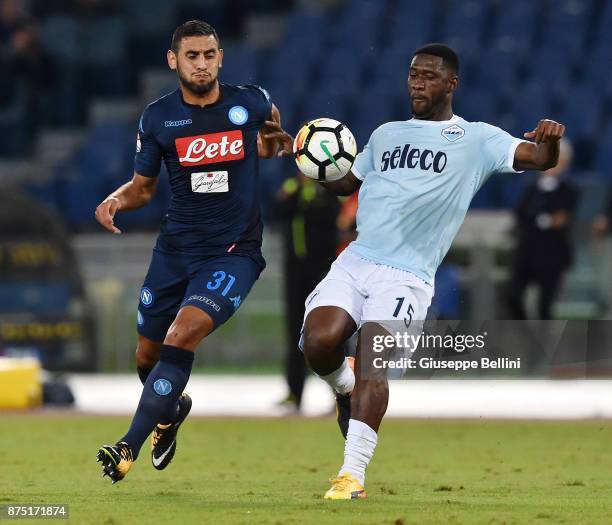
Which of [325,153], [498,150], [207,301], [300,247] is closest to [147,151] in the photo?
[207,301]

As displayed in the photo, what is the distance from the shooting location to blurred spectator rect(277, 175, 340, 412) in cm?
1273

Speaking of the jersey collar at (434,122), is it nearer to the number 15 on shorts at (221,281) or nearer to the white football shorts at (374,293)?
the white football shorts at (374,293)

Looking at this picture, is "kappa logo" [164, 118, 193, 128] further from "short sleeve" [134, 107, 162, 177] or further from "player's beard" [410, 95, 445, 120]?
"player's beard" [410, 95, 445, 120]

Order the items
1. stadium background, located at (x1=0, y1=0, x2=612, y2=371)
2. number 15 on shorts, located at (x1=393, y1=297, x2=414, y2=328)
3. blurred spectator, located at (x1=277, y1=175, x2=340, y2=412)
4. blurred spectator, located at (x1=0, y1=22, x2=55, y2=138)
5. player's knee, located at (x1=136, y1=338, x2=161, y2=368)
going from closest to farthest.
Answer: number 15 on shorts, located at (x1=393, y1=297, x2=414, y2=328) → player's knee, located at (x1=136, y1=338, x2=161, y2=368) → blurred spectator, located at (x1=277, y1=175, x2=340, y2=412) → stadium background, located at (x1=0, y1=0, x2=612, y2=371) → blurred spectator, located at (x1=0, y1=22, x2=55, y2=138)

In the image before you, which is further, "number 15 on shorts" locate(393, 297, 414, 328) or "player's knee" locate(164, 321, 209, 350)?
"player's knee" locate(164, 321, 209, 350)

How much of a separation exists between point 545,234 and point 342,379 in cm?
715

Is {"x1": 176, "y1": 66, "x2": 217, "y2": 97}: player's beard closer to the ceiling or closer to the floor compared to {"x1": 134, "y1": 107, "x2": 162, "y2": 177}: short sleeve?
closer to the ceiling

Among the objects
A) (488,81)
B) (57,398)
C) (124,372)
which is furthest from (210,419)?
(488,81)

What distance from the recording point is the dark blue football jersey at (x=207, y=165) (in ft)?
26.5

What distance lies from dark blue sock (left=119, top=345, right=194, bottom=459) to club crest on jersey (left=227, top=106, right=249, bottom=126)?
1271 millimetres

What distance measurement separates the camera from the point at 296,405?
1302 cm

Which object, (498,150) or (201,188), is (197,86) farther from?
(498,150)

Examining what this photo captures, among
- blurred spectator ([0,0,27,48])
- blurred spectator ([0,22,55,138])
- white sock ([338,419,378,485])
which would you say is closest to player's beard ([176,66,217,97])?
white sock ([338,419,378,485])

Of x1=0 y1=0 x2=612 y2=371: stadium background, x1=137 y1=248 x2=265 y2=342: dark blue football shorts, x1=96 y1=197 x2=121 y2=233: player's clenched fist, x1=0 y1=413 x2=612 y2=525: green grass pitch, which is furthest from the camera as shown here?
x1=0 y1=0 x2=612 y2=371: stadium background
